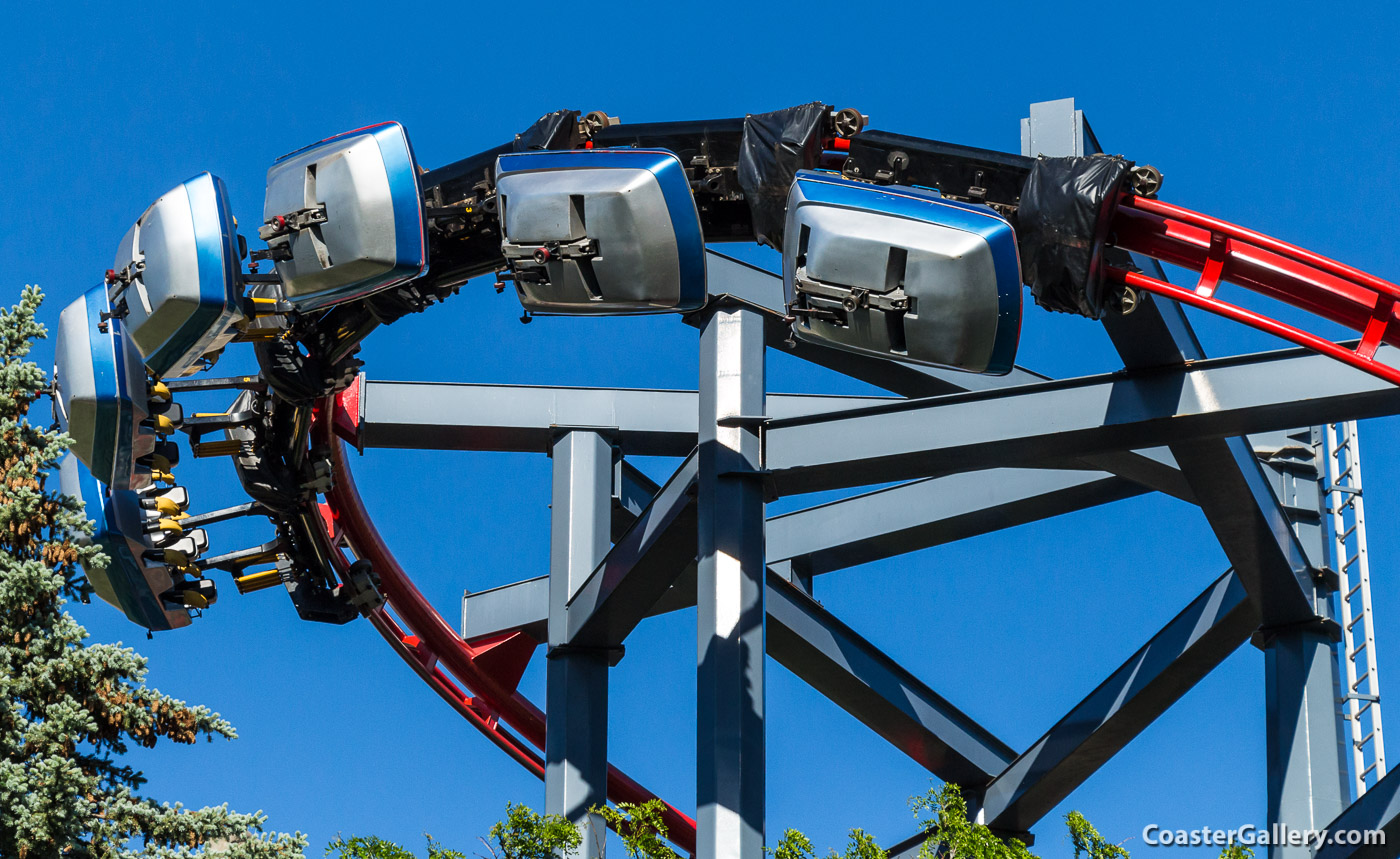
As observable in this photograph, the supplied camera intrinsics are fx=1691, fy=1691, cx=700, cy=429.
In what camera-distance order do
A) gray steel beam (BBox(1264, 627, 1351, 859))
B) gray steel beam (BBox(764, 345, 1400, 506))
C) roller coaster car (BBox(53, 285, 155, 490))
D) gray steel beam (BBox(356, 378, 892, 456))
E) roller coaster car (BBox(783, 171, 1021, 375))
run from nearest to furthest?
roller coaster car (BBox(783, 171, 1021, 375)) → gray steel beam (BBox(764, 345, 1400, 506)) → roller coaster car (BBox(53, 285, 155, 490)) → gray steel beam (BBox(1264, 627, 1351, 859)) → gray steel beam (BBox(356, 378, 892, 456))

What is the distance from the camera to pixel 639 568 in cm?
986

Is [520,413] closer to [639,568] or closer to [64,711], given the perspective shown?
[639,568]

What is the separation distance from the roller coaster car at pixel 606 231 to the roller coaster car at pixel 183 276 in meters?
1.46

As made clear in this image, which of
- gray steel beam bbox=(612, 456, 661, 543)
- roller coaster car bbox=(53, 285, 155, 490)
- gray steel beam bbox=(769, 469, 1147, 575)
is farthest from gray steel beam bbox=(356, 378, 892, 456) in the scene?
roller coaster car bbox=(53, 285, 155, 490)

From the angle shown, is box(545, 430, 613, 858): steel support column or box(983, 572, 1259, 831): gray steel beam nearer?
box(545, 430, 613, 858): steel support column

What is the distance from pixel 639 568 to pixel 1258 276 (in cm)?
421

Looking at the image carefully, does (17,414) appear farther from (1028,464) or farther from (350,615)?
(1028,464)

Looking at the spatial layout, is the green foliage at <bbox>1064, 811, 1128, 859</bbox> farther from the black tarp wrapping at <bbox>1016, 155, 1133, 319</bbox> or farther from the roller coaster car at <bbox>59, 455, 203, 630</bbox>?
the roller coaster car at <bbox>59, 455, 203, 630</bbox>

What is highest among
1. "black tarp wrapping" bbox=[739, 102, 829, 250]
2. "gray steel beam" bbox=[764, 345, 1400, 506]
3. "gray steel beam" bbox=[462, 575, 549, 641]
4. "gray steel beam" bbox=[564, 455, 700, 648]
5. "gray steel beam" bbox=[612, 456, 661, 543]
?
"gray steel beam" bbox=[612, 456, 661, 543]

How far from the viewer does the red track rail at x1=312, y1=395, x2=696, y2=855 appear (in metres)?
12.1

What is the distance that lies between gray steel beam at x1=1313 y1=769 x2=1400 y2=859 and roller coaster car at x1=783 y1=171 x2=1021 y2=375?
149 inches

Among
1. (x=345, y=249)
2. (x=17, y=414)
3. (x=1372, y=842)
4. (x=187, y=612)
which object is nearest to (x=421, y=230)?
(x=345, y=249)

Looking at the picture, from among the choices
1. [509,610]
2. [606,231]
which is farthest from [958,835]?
[509,610]

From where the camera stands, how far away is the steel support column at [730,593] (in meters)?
8.03
